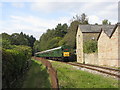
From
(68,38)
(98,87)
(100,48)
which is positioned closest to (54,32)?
(68,38)

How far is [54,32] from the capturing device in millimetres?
88625

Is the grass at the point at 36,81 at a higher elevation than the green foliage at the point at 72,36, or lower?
lower

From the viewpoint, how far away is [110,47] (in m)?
21.2

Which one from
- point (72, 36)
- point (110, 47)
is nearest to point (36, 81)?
point (110, 47)

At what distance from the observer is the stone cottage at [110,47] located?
19.4 metres

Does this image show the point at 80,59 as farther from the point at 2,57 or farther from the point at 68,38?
the point at 2,57

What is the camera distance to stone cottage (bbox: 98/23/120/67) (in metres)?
19.4

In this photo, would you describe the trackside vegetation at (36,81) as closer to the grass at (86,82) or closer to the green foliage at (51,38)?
the grass at (86,82)

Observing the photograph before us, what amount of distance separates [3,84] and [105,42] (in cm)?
1735

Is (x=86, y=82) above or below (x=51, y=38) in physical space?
below

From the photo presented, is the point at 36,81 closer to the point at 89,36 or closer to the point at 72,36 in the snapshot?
the point at 89,36

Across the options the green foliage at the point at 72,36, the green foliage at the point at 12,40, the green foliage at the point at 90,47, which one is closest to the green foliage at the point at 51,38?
the green foliage at the point at 12,40

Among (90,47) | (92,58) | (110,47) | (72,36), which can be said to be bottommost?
(92,58)

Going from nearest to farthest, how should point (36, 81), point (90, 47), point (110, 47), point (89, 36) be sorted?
point (36, 81) → point (110, 47) → point (90, 47) → point (89, 36)
